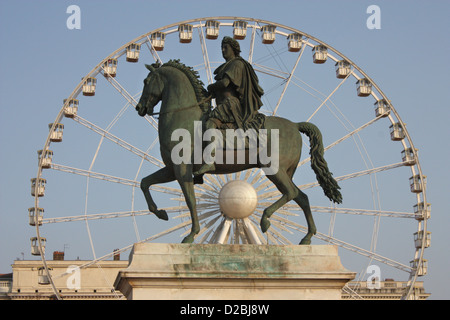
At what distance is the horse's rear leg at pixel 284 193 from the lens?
1479 centimetres

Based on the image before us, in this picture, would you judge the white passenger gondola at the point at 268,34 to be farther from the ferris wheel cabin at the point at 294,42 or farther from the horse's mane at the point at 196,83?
the horse's mane at the point at 196,83

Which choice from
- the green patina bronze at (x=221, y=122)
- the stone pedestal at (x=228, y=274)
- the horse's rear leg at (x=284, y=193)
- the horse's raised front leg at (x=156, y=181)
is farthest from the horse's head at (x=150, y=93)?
the stone pedestal at (x=228, y=274)

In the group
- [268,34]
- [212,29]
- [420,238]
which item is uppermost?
[212,29]

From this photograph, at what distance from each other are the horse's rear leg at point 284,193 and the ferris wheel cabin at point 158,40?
20.9m

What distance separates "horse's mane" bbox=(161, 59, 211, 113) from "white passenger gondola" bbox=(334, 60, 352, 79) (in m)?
21.1

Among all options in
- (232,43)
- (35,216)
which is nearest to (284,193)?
(232,43)

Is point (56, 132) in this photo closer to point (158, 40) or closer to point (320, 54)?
point (158, 40)

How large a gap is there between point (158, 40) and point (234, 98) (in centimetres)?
2064

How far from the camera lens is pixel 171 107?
14961 millimetres

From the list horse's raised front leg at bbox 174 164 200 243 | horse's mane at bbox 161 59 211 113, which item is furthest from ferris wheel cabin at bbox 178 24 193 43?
horse's raised front leg at bbox 174 164 200 243

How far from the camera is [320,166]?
1523 cm

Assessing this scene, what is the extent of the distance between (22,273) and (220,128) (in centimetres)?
5683

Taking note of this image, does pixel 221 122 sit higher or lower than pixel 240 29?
lower
